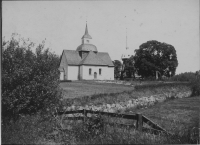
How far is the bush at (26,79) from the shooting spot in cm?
629

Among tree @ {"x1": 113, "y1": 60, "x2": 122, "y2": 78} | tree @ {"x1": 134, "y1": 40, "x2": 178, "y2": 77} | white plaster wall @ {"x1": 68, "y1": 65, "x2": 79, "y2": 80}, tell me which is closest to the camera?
tree @ {"x1": 134, "y1": 40, "x2": 178, "y2": 77}

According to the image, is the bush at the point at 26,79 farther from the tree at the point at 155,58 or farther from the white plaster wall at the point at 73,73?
the white plaster wall at the point at 73,73

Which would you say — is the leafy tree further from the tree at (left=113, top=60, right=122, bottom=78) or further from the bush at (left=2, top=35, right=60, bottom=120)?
the bush at (left=2, top=35, right=60, bottom=120)

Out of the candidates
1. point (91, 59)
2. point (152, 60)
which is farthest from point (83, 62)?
point (152, 60)

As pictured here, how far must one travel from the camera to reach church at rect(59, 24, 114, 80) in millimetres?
8852

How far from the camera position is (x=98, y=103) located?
9.80m

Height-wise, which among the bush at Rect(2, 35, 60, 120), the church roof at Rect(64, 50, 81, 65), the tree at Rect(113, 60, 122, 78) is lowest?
the bush at Rect(2, 35, 60, 120)

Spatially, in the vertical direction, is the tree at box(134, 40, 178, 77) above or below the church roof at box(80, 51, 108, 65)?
below

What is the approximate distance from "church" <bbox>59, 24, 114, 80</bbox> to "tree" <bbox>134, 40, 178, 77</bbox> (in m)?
1.56

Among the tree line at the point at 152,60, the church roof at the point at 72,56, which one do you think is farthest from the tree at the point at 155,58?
the church roof at the point at 72,56

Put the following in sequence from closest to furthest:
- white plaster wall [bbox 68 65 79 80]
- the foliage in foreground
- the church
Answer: the foliage in foreground
the church
white plaster wall [bbox 68 65 79 80]

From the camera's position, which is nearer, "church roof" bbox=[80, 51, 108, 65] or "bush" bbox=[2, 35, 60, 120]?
"bush" bbox=[2, 35, 60, 120]

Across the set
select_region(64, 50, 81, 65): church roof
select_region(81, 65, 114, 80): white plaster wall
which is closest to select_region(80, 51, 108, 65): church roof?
select_region(64, 50, 81, 65): church roof

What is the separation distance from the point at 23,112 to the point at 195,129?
5.79 m
